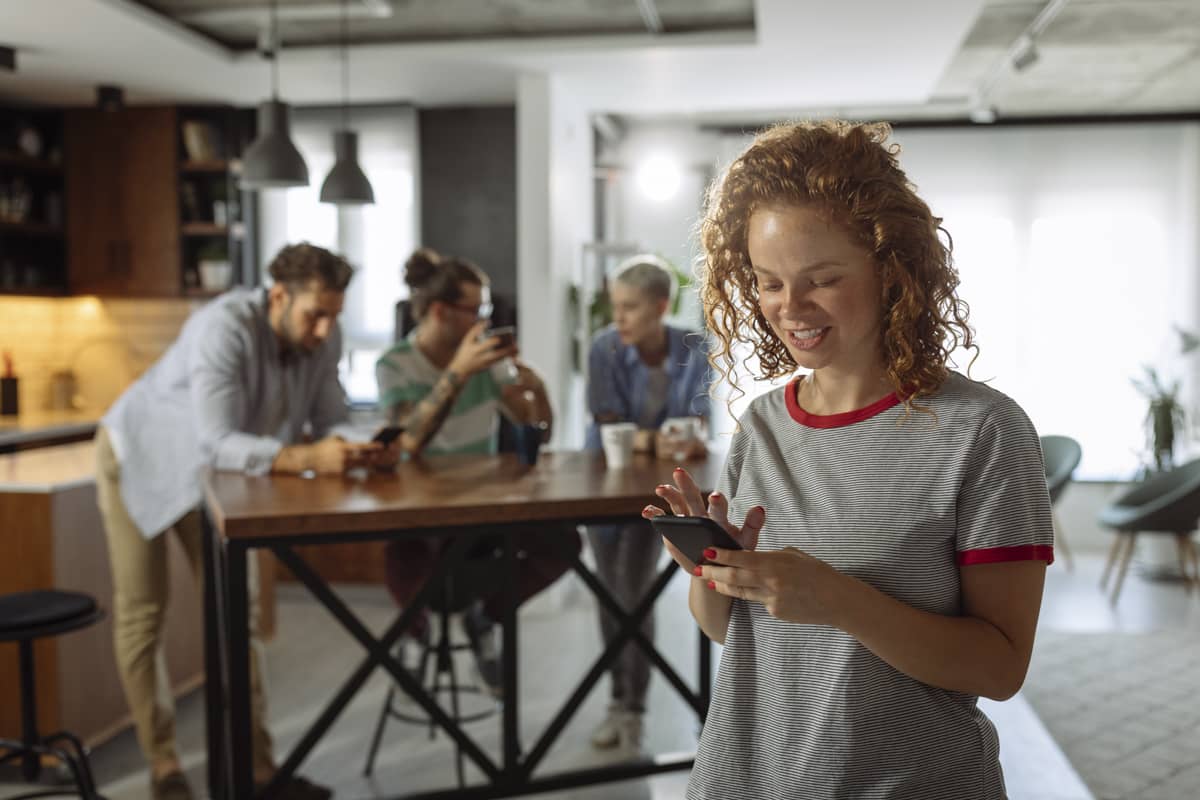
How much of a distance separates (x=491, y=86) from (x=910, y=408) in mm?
5037

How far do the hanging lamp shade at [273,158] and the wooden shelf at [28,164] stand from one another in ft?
9.26

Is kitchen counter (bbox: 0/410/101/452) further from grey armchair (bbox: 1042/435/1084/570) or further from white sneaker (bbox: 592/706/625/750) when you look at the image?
grey armchair (bbox: 1042/435/1084/570)

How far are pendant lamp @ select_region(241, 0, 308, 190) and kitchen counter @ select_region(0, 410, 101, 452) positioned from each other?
6.82ft

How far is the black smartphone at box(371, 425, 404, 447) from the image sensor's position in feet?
9.07

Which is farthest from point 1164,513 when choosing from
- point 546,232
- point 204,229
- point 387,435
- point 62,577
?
point 204,229

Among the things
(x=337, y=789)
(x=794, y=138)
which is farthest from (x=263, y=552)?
(x=794, y=138)

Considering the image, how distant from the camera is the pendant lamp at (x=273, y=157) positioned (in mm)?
3877

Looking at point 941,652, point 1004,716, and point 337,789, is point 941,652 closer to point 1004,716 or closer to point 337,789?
point 337,789

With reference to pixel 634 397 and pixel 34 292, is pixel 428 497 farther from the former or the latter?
pixel 34 292

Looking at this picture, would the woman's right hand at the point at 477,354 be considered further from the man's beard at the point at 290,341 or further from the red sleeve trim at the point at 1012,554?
the red sleeve trim at the point at 1012,554

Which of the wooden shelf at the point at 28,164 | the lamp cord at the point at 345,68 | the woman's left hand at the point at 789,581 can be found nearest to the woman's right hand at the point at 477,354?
the woman's left hand at the point at 789,581

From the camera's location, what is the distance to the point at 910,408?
1130mm

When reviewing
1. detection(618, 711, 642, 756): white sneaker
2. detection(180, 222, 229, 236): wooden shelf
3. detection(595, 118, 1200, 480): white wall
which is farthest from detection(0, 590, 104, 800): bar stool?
detection(595, 118, 1200, 480): white wall

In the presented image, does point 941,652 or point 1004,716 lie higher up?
point 941,652
